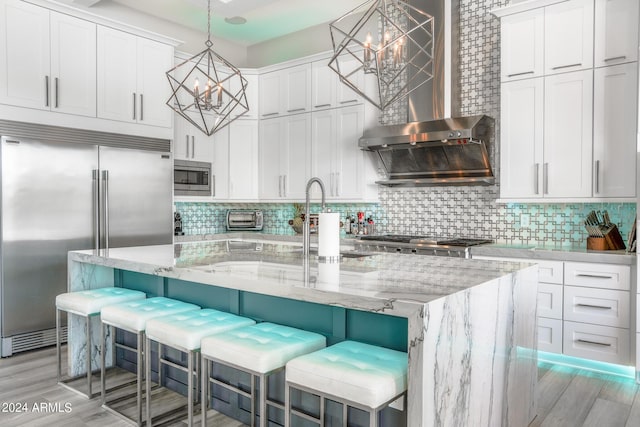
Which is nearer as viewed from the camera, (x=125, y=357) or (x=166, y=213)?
(x=125, y=357)

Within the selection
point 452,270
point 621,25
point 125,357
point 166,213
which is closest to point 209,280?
point 452,270

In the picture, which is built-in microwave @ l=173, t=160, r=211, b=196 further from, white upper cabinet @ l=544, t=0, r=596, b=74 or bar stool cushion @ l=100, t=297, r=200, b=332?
white upper cabinet @ l=544, t=0, r=596, b=74

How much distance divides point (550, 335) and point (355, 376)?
2.61m

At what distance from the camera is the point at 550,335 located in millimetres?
3561

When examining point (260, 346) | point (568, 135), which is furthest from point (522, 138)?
point (260, 346)

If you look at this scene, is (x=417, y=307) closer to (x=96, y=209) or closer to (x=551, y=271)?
(x=551, y=271)

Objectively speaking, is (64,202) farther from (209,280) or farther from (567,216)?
(567,216)

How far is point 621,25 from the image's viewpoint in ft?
11.3

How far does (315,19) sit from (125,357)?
4366mm

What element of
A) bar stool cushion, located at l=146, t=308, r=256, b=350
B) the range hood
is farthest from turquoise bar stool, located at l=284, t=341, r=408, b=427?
the range hood

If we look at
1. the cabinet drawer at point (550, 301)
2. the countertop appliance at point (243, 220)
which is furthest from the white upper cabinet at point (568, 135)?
the countertop appliance at point (243, 220)

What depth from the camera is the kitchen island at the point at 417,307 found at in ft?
5.26

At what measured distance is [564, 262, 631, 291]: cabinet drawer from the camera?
128 inches

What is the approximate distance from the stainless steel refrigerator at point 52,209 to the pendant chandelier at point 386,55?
90.3 inches
